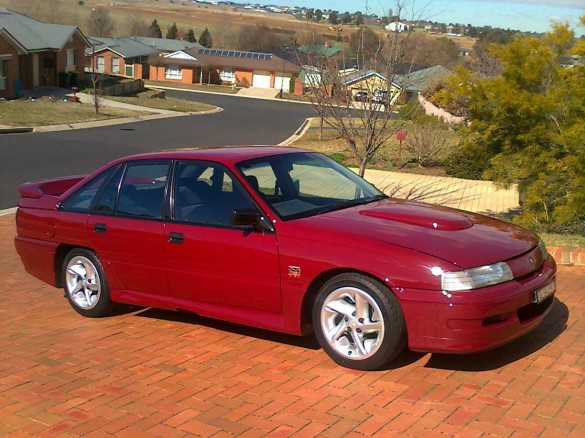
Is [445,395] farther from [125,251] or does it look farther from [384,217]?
[125,251]

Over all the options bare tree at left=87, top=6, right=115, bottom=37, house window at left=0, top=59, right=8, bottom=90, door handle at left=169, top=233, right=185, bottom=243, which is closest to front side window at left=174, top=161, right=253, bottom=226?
door handle at left=169, top=233, right=185, bottom=243

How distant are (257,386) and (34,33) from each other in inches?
2137

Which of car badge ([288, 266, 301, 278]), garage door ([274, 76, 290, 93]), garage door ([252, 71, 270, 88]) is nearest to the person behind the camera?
car badge ([288, 266, 301, 278])

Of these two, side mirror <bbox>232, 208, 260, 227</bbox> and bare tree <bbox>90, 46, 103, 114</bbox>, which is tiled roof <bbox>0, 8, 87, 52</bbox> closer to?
bare tree <bbox>90, 46, 103, 114</bbox>

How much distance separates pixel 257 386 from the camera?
5043mm

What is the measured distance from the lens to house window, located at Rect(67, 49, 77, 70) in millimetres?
59250

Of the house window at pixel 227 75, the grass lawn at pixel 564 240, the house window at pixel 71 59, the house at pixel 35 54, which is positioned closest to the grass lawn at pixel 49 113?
the house at pixel 35 54

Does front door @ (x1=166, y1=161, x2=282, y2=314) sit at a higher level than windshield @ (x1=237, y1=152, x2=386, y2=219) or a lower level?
lower

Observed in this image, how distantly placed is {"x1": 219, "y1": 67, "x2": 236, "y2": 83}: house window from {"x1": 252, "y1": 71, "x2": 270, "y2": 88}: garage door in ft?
9.78

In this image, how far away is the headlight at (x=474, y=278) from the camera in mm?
4883

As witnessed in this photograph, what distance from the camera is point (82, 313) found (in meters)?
6.81

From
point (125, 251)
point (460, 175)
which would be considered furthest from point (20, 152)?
point (125, 251)

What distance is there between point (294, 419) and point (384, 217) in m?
1.78

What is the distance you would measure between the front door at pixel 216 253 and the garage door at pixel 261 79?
8703cm
